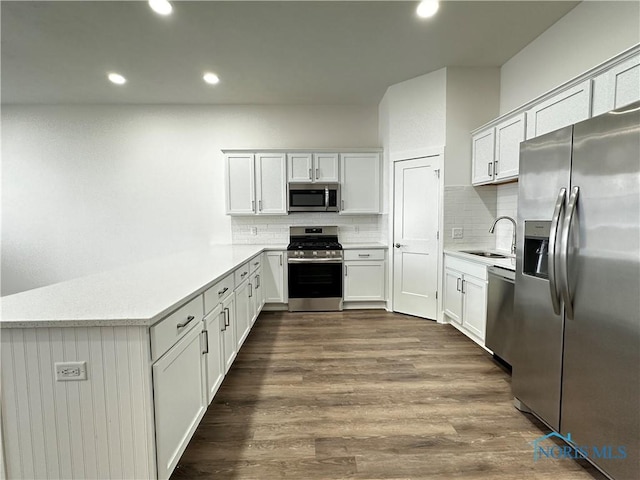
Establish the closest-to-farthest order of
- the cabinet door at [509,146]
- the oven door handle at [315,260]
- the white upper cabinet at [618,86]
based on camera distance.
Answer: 1. the white upper cabinet at [618,86]
2. the cabinet door at [509,146]
3. the oven door handle at [315,260]

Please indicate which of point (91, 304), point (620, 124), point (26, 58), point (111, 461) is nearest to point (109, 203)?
point (26, 58)

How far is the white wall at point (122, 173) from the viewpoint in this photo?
183 inches

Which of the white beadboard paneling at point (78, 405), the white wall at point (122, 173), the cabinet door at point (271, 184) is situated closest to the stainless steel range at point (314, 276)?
the cabinet door at point (271, 184)

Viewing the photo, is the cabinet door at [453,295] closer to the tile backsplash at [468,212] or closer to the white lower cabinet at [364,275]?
the tile backsplash at [468,212]

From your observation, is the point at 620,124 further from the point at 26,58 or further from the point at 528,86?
the point at 26,58

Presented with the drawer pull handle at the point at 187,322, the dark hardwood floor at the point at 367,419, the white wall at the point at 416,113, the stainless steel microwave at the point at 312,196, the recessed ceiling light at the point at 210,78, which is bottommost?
the dark hardwood floor at the point at 367,419

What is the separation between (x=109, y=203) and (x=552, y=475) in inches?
223

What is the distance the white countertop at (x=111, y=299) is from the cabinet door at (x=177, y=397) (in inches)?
8.5

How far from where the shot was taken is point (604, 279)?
4.67ft

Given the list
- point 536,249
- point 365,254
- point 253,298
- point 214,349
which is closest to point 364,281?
point 365,254

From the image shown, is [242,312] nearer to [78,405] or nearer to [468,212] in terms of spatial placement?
[78,405]

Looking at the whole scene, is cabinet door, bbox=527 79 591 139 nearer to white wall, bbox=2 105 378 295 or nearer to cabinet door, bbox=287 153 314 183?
white wall, bbox=2 105 378 295

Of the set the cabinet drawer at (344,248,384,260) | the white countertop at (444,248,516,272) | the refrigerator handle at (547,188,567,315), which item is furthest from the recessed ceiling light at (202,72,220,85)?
the refrigerator handle at (547,188,567,315)

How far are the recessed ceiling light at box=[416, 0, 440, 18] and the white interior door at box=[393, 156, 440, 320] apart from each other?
58.9 inches
